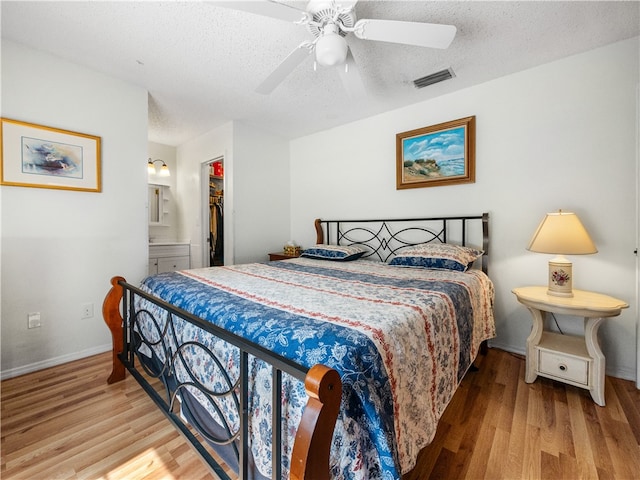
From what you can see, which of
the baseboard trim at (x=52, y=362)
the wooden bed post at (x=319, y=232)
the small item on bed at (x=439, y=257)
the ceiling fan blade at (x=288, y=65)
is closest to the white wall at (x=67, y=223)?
the baseboard trim at (x=52, y=362)

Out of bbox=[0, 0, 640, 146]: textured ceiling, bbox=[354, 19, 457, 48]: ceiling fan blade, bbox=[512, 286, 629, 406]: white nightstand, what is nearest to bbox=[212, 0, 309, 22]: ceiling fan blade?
bbox=[0, 0, 640, 146]: textured ceiling

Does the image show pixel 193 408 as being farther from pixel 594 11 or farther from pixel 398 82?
pixel 594 11

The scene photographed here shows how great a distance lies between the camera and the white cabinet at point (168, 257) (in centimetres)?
372

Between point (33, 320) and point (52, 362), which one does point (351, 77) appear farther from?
point (52, 362)

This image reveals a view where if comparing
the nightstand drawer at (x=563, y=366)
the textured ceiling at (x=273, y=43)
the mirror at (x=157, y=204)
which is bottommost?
the nightstand drawer at (x=563, y=366)

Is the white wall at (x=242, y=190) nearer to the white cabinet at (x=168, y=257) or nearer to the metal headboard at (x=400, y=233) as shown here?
the white cabinet at (x=168, y=257)

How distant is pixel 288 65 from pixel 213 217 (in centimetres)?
327

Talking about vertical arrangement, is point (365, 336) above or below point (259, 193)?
below

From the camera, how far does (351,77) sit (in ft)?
6.39

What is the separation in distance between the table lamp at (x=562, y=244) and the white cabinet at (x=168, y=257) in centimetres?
414

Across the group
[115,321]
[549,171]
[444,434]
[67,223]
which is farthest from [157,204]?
[549,171]

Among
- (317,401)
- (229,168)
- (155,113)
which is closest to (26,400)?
(317,401)

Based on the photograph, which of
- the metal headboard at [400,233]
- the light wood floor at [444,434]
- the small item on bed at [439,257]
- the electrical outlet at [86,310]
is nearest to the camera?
the light wood floor at [444,434]

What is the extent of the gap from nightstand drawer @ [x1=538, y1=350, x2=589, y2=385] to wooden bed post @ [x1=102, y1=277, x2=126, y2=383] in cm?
298
